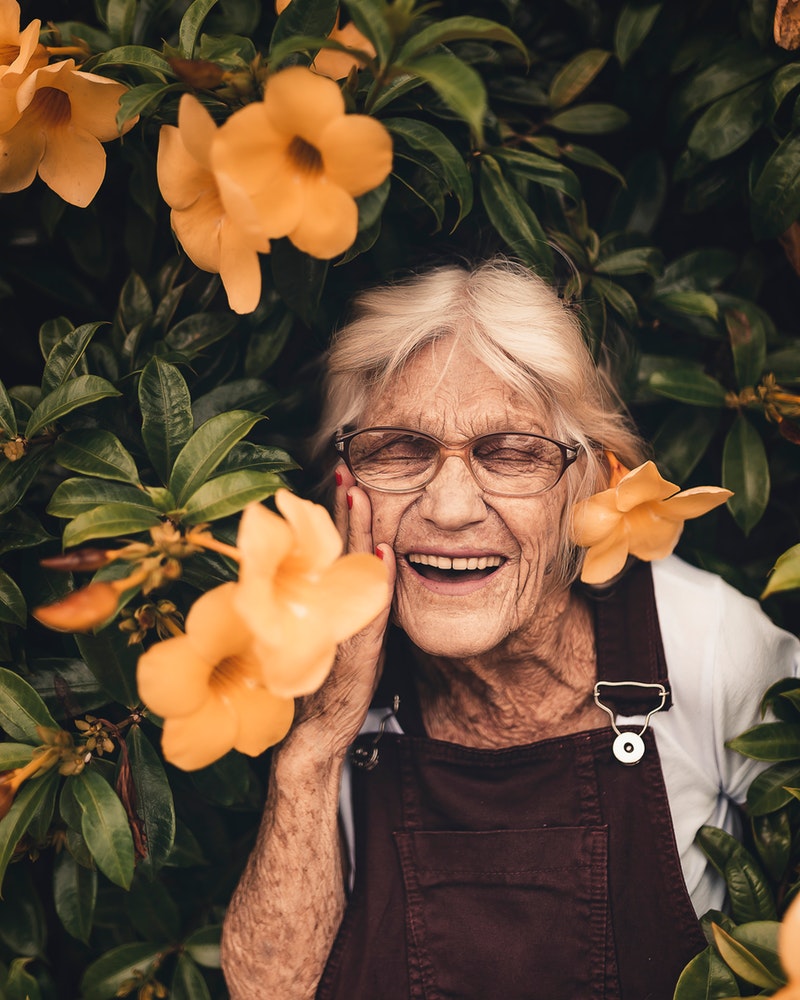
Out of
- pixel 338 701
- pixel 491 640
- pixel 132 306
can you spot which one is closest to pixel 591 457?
pixel 491 640

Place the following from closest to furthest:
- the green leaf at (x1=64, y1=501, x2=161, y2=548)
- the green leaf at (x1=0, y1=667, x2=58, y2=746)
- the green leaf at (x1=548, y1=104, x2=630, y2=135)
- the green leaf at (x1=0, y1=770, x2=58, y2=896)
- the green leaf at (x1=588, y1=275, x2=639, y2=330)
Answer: the green leaf at (x1=64, y1=501, x2=161, y2=548) < the green leaf at (x1=0, y1=770, x2=58, y2=896) < the green leaf at (x1=0, y1=667, x2=58, y2=746) < the green leaf at (x1=588, y1=275, x2=639, y2=330) < the green leaf at (x1=548, y1=104, x2=630, y2=135)

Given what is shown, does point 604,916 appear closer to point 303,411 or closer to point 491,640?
point 491,640

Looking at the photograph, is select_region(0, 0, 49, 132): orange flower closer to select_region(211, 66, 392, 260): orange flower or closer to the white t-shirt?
Result: select_region(211, 66, 392, 260): orange flower

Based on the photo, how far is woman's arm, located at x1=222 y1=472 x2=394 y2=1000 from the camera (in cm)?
164

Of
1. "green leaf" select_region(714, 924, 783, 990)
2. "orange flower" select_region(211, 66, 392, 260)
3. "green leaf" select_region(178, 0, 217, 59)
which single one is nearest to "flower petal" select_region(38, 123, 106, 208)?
Result: "green leaf" select_region(178, 0, 217, 59)

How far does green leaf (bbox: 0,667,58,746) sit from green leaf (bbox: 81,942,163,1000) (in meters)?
0.67

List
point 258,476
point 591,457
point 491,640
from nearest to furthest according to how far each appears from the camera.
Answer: point 258,476
point 491,640
point 591,457

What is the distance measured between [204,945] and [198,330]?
4.39ft

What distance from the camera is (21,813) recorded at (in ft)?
4.42

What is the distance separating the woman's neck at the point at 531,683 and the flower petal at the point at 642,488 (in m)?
0.34

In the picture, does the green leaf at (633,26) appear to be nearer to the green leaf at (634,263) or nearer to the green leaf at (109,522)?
the green leaf at (634,263)

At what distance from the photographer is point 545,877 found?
5.39ft

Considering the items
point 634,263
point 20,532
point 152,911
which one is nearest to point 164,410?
point 20,532

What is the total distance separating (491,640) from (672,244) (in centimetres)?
120
